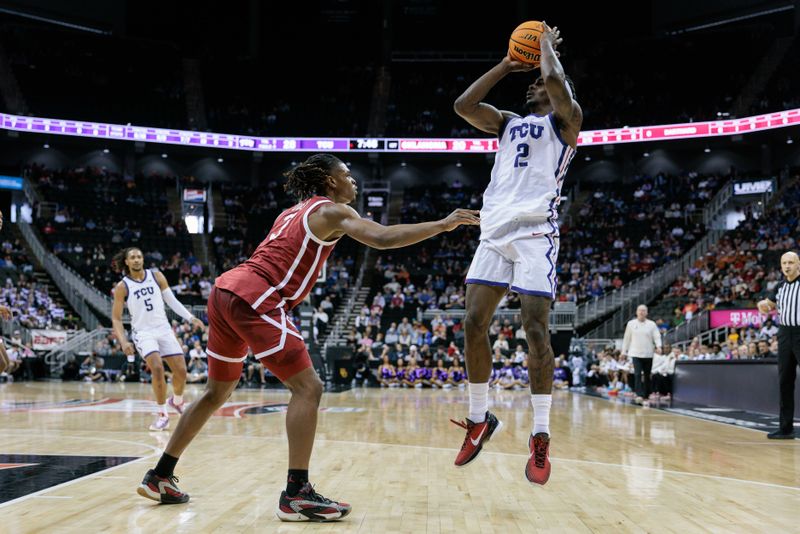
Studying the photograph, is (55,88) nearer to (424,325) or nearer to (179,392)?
(424,325)

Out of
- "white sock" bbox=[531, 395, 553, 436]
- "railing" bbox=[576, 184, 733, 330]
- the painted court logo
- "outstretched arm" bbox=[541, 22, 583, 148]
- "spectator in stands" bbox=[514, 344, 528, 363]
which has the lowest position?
the painted court logo

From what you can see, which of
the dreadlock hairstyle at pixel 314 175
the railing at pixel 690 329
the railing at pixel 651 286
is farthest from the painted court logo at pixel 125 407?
the railing at pixel 651 286

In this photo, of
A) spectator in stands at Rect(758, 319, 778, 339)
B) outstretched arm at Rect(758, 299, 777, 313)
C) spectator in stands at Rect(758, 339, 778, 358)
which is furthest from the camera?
spectator in stands at Rect(758, 319, 778, 339)

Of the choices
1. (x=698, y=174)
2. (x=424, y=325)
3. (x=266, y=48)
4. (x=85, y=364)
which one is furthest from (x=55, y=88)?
(x=698, y=174)

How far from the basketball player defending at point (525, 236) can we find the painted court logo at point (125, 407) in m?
6.15

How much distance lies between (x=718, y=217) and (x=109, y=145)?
2579cm

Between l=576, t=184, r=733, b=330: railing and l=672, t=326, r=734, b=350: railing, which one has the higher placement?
l=576, t=184, r=733, b=330: railing

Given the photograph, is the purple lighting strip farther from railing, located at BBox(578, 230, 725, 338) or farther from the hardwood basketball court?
the hardwood basketball court

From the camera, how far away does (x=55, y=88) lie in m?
33.1

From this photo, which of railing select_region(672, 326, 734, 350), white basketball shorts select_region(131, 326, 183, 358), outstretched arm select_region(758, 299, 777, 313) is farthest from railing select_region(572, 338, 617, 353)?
white basketball shorts select_region(131, 326, 183, 358)

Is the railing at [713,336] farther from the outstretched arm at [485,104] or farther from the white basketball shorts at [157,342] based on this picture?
the outstretched arm at [485,104]

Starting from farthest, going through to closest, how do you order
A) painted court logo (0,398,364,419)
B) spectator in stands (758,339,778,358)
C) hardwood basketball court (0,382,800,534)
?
spectator in stands (758,339,778,358) → painted court logo (0,398,364,419) → hardwood basketball court (0,382,800,534)

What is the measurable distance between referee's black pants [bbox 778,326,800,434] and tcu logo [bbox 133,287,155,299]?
6924 millimetres

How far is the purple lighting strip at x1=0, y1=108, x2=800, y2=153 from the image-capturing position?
3058cm
